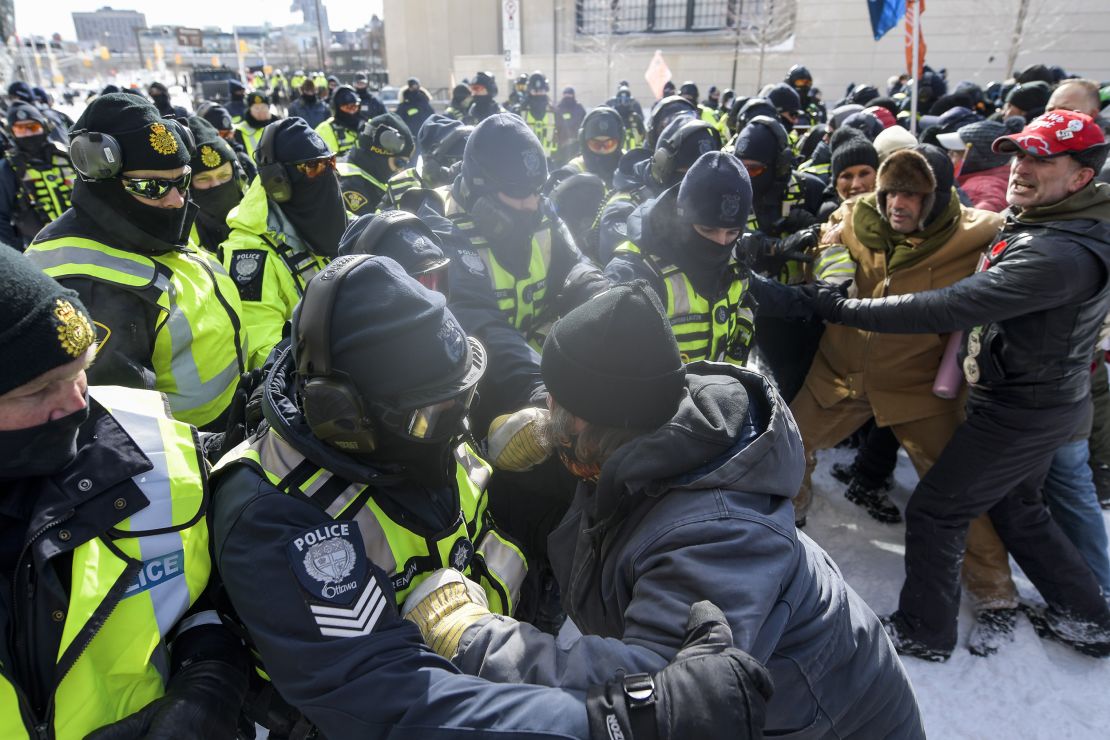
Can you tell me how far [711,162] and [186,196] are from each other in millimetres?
2343

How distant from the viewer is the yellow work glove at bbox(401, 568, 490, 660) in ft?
4.98

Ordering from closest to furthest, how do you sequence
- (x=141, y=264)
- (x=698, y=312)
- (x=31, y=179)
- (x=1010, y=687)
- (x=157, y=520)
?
(x=157, y=520) → (x=141, y=264) → (x=1010, y=687) → (x=698, y=312) → (x=31, y=179)

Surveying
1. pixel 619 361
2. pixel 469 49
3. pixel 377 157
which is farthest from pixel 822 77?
pixel 619 361

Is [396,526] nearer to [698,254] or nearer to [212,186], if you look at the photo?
[698,254]

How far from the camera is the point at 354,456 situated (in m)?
1.57

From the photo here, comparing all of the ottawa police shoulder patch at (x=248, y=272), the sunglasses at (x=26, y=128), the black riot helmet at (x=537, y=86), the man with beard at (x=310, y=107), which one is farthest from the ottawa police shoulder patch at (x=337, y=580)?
the man with beard at (x=310, y=107)

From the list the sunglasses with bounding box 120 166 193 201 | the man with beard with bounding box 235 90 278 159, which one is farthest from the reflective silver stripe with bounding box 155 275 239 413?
the man with beard with bounding box 235 90 278 159

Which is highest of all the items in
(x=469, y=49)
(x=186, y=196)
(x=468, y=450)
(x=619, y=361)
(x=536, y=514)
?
(x=469, y=49)

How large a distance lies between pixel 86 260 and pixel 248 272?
98cm

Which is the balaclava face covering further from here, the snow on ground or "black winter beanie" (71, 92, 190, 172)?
the snow on ground

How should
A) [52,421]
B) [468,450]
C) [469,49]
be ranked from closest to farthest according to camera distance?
[52,421] < [468,450] < [469,49]

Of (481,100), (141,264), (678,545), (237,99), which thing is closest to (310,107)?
(237,99)

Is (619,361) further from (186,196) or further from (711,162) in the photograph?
(186,196)

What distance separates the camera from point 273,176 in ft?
12.1
